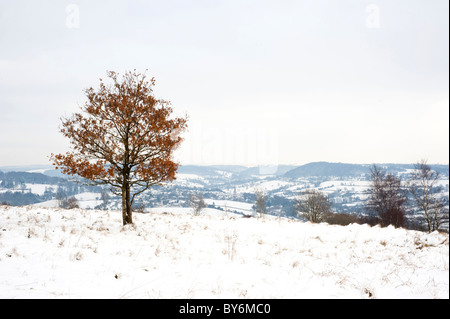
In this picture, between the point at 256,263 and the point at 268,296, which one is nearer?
the point at 268,296

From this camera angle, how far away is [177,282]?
5.68m

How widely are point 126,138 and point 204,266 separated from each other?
28.8 ft

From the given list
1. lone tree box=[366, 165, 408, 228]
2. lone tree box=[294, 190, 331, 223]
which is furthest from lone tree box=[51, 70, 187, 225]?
lone tree box=[294, 190, 331, 223]

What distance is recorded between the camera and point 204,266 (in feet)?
22.9

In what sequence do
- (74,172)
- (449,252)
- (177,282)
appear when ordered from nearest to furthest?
(177,282) → (449,252) → (74,172)

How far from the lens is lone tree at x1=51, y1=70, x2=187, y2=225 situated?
40.7 feet

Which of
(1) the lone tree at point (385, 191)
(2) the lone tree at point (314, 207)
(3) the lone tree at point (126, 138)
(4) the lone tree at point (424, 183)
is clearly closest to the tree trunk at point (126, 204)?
(3) the lone tree at point (126, 138)

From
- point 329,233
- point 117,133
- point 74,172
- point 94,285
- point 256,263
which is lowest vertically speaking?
point 329,233

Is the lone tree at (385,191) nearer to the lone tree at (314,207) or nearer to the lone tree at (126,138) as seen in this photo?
the lone tree at (314,207)

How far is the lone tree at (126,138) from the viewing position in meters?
12.4

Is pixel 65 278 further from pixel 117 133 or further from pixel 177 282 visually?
pixel 117 133
